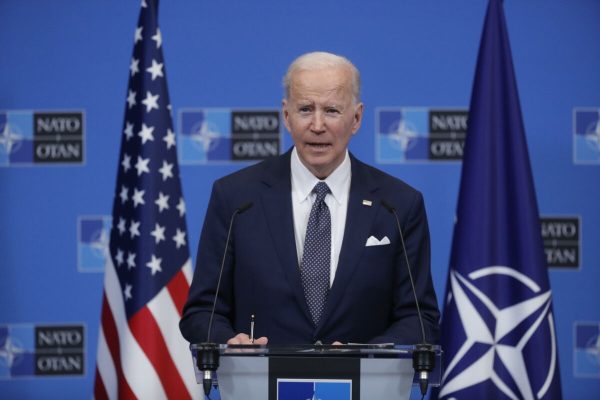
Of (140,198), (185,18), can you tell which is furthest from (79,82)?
(140,198)

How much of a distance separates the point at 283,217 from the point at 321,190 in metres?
0.14

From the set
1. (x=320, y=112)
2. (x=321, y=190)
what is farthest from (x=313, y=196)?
(x=320, y=112)

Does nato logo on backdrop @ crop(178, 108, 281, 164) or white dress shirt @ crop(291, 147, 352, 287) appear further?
nato logo on backdrop @ crop(178, 108, 281, 164)

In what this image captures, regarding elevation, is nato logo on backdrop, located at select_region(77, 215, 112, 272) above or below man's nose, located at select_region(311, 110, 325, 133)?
below

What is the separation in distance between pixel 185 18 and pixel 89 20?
0.49 meters

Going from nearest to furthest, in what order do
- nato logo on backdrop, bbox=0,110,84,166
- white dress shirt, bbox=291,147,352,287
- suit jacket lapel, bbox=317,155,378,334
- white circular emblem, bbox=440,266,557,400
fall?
suit jacket lapel, bbox=317,155,378,334, white dress shirt, bbox=291,147,352,287, white circular emblem, bbox=440,266,557,400, nato logo on backdrop, bbox=0,110,84,166

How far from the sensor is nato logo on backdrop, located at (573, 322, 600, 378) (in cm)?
455

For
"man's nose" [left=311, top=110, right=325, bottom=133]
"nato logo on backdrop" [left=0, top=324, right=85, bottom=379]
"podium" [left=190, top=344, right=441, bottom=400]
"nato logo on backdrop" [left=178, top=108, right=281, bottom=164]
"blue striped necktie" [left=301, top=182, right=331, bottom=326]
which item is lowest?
"nato logo on backdrop" [left=0, top=324, right=85, bottom=379]

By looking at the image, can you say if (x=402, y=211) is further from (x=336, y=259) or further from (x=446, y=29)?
(x=446, y=29)

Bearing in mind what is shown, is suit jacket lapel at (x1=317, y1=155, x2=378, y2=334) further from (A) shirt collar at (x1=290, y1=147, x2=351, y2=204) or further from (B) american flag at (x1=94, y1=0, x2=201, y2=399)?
(B) american flag at (x1=94, y1=0, x2=201, y2=399)

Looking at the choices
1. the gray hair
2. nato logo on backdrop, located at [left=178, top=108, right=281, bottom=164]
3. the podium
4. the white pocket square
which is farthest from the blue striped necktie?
nato logo on backdrop, located at [left=178, top=108, right=281, bottom=164]

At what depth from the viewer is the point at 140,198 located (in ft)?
13.4

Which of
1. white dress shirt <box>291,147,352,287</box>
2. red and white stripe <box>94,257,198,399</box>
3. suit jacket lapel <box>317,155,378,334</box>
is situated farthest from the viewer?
red and white stripe <box>94,257,198,399</box>

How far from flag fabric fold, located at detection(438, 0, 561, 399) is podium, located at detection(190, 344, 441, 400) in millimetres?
1805
